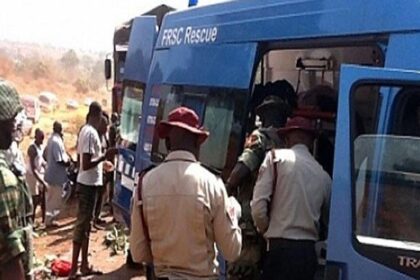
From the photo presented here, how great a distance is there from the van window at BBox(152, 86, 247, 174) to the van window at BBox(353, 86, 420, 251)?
2221 millimetres

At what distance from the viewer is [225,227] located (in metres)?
3.92

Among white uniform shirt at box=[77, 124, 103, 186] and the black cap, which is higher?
the black cap

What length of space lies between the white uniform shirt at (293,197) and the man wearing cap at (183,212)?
0.38 m

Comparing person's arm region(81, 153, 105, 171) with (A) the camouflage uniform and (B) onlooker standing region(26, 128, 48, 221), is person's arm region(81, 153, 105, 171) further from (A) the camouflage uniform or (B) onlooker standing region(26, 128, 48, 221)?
(A) the camouflage uniform

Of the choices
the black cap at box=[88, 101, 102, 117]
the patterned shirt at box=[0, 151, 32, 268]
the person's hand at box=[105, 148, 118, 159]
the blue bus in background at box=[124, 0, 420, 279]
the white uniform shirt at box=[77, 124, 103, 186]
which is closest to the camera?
the patterned shirt at box=[0, 151, 32, 268]

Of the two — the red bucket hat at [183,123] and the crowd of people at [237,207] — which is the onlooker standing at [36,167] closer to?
the crowd of people at [237,207]

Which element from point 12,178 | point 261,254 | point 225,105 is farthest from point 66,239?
Answer: point 12,178

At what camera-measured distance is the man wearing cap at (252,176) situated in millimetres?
4848

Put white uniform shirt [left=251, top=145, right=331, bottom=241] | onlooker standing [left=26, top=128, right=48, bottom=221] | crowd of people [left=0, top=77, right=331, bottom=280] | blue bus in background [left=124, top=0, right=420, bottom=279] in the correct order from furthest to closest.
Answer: onlooker standing [left=26, top=128, right=48, bottom=221], white uniform shirt [left=251, top=145, right=331, bottom=241], blue bus in background [left=124, top=0, right=420, bottom=279], crowd of people [left=0, top=77, right=331, bottom=280]

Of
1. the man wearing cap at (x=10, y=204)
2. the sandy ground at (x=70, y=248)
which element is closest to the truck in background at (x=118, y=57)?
the sandy ground at (x=70, y=248)

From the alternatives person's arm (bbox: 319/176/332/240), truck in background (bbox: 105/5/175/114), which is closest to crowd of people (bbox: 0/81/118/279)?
truck in background (bbox: 105/5/175/114)

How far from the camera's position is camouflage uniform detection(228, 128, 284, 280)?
487cm

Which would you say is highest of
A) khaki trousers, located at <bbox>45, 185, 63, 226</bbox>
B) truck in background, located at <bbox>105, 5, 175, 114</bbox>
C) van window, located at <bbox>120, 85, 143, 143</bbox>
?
truck in background, located at <bbox>105, 5, 175, 114</bbox>

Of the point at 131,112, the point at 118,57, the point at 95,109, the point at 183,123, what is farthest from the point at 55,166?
the point at 183,123
